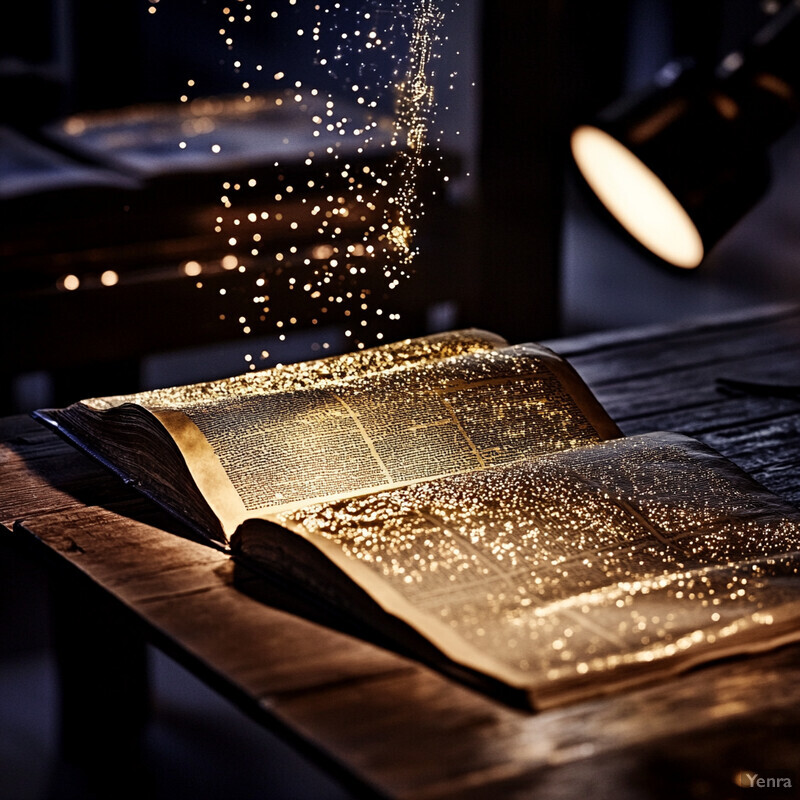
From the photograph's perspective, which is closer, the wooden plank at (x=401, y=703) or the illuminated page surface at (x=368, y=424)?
the wooden plank at (x=401, y=703)

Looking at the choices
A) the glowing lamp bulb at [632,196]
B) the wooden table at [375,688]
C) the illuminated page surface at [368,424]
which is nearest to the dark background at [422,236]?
the glowing lamp bulb at [632,196]

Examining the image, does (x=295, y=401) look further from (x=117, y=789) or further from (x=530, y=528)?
(x=117, y=789)

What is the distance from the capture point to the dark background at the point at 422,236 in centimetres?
190

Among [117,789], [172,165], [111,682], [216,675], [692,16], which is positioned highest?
[692,16]

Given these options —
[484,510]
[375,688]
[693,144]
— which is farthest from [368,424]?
[693,144]

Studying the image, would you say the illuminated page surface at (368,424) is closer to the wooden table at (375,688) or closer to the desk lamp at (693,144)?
the wooden table at (375,688)

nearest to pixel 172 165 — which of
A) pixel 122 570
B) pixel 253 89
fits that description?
pixel 253 89

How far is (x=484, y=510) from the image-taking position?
33.4 inches

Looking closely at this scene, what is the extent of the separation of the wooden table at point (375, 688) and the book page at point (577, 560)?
2 cm

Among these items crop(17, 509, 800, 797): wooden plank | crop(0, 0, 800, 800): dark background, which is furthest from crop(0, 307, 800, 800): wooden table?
crop(0, 0, 800, 800): dark background

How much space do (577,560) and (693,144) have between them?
74 centimetres

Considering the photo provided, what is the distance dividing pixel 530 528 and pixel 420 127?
0.53 meters

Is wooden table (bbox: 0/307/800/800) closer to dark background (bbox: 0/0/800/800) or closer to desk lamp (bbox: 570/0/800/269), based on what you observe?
desk lamp (bbox: 570/0/800/269)

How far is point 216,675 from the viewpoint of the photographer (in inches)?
28.8
